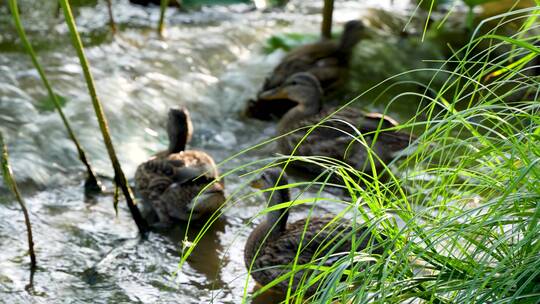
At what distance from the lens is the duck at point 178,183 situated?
5840mm

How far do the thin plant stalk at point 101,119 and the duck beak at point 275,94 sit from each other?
2.64 metres

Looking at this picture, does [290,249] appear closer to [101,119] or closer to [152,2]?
[101,119]

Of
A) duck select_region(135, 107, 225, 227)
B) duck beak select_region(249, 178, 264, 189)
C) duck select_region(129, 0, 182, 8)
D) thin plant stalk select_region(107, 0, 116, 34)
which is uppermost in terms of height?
thin plant stalk select_region(107, 0, 116, 34)

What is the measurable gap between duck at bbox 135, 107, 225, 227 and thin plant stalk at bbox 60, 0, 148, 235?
1.33 feet

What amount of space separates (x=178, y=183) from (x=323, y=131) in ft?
5.09

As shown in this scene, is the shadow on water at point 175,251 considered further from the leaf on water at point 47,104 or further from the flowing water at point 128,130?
the leaf on water at point 47,104

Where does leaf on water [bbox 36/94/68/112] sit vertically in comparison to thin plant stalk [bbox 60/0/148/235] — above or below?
below

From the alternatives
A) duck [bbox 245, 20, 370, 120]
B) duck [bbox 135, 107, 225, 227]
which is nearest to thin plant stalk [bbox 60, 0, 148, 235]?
duck [bbox 135, 107, 225, 227]

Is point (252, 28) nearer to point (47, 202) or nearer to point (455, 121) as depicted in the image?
point (47, 202)

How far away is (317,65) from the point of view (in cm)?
852

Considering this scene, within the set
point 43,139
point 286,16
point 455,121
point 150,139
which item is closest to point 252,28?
point 286,16

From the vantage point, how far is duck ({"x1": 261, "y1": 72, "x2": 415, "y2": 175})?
6.70 metres

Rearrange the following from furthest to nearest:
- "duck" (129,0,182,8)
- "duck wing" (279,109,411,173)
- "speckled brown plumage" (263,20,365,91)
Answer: "duck" (129,0,182,8)
"speckled brown plumage" (263,20,365,91)
"duck wing" (279,109,411,173)

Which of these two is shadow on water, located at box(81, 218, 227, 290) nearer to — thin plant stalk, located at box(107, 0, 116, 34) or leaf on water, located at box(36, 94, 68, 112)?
leaf on water, located at box(36, 94, 68, 112)
